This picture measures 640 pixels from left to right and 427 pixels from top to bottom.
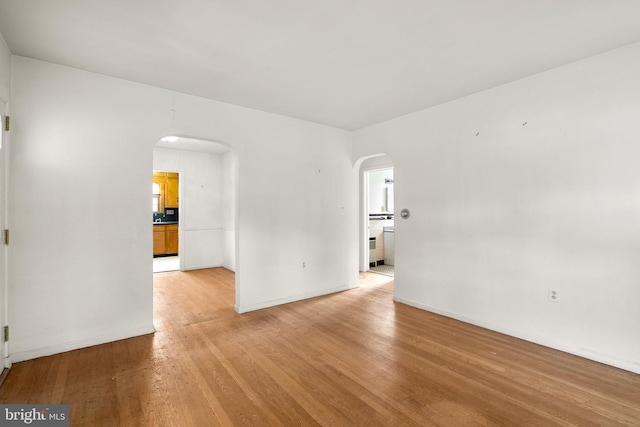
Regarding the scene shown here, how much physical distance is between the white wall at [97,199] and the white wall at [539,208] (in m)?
2.23

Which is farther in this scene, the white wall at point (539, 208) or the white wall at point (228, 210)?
the white wall at point (228, 210)

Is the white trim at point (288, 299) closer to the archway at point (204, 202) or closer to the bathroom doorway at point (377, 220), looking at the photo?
the bathroom doorway at point (377, 220)

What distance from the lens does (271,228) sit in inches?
165

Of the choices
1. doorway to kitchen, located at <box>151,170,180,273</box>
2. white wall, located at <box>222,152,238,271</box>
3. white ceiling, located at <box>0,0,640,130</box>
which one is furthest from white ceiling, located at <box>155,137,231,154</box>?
white ceiling, located at <box>0,0,640,130</box>

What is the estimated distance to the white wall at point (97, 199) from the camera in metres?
2.65

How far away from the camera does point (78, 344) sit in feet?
9.36

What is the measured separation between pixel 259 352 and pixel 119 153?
246 centimetres

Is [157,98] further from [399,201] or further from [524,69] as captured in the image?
[524,69]

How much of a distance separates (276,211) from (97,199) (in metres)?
2.05

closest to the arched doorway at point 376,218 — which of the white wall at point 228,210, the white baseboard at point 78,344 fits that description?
the white wall at point 228,210

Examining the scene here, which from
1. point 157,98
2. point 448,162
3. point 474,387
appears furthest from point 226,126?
point 474,387

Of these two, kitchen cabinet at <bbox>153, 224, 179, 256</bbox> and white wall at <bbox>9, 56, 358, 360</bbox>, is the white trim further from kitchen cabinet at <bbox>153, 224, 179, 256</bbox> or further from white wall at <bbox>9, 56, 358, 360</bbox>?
kitchen cabinet at <bbox>153, 224, 179, 256</bbox>

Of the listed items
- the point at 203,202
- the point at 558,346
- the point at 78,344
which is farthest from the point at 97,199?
the point at 558,346

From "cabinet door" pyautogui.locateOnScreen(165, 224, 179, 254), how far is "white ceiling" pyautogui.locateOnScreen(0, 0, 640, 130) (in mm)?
6106
